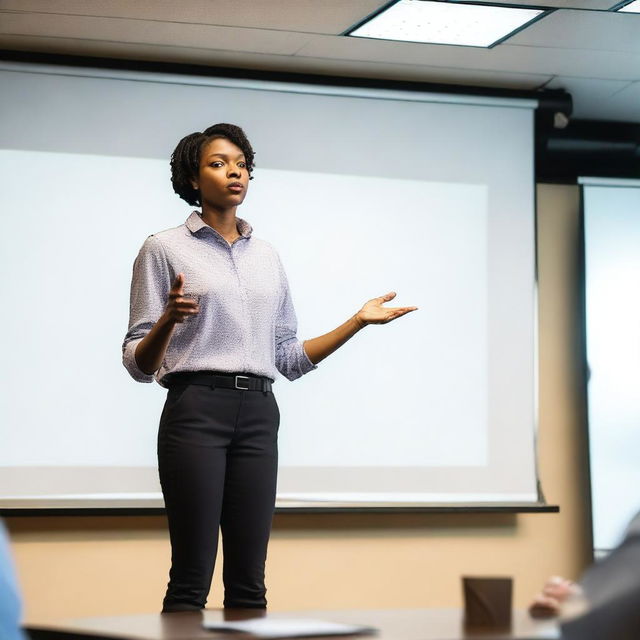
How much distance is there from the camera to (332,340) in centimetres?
268

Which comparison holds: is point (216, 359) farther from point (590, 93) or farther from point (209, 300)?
point (590, 93)

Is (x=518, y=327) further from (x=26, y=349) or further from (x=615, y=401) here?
(x=26, y=349)

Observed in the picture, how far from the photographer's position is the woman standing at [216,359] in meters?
2.40

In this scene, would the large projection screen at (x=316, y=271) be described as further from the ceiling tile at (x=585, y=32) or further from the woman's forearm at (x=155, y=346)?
the woman's forearm at (x=155, y=346)

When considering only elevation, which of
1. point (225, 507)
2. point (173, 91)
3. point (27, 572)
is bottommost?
point (27, 572)

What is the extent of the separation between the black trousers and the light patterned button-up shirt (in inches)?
3.2

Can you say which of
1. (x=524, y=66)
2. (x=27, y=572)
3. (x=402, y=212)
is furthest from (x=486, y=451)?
(x=27, y=572)

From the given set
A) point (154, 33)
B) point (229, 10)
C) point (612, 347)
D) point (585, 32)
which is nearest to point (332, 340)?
point (229, 10)

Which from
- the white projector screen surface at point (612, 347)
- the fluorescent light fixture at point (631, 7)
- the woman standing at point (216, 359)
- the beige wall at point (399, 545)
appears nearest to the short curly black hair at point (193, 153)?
the woman standing at point (216, 359)

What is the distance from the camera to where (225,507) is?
246 centimetres

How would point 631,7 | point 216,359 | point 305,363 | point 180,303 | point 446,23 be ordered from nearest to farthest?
point 180,303, point 216,359, point 305,363, point 631,7, point 446,23

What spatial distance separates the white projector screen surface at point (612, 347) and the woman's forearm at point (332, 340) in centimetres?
219

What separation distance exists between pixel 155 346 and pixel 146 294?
200mm

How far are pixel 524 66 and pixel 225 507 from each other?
99.2 inches
